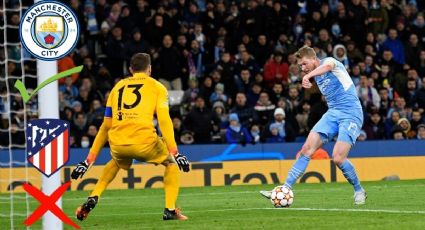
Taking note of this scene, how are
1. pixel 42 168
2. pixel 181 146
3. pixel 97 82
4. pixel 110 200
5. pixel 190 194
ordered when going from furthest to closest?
pixel 97 82 → pixel 181 146 → pixel 190 194 → pixel 110 200 → pixel 42 168

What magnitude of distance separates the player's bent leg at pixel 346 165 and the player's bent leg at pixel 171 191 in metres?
2.43

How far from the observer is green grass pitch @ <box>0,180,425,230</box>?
1232 centimetres

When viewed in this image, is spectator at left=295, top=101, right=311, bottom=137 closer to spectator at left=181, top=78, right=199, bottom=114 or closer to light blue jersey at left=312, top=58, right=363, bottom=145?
spectator at left=181, top=78, right=199, bottom=114

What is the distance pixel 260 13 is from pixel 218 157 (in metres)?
4.91

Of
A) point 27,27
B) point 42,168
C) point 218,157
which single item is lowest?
point 218,157

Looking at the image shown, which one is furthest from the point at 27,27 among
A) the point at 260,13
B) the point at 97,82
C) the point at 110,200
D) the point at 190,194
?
the point at 260,13

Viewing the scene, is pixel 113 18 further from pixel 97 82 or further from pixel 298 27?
pixel 298 27

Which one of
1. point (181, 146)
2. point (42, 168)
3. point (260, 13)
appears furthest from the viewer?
point (260, 13)

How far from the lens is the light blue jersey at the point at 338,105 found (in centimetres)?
1474

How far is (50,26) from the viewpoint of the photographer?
10.7 m

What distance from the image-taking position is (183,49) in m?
26.3

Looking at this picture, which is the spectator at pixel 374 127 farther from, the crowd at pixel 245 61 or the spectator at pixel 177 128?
the spectator at pixel 177 128

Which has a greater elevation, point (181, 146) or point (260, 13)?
point (260, 13)

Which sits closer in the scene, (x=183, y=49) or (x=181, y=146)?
(x=181, y=146)
